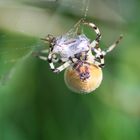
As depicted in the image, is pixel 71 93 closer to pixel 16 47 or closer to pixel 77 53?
pixel 16 47

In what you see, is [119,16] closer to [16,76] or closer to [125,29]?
[125,29]

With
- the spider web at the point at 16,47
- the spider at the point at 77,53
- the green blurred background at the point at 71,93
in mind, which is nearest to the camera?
the spider at the point at 77,53

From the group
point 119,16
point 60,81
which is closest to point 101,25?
point 119,16

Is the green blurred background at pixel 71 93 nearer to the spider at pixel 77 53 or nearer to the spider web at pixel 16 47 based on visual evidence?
the spider web at pixel 16 47

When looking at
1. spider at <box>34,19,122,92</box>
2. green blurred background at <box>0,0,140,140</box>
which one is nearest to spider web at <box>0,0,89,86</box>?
green blurred background at <box>0,0,140,140</box>

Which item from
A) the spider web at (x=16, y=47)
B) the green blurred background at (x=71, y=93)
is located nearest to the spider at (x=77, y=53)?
the spider web at (x=16, y=47)

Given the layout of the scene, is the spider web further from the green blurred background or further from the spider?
the spider

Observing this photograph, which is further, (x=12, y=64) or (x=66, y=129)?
(x=66, y=129)
